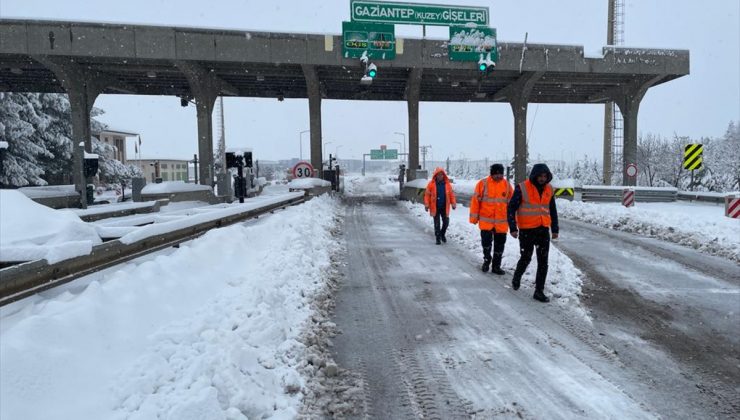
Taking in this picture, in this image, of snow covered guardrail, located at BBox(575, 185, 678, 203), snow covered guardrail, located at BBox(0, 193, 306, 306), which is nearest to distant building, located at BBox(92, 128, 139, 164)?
snow covered guardrail, located at BBox(575, 185, 678, 203)

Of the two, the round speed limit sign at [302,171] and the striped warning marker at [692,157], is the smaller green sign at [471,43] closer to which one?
the striped warning marker at [692,157]

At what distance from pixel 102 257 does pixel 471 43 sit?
2420cm

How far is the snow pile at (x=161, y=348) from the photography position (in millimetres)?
2832

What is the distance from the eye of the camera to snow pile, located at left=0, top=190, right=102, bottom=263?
375cm

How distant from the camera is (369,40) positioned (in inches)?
984

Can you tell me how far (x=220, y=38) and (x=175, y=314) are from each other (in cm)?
2283

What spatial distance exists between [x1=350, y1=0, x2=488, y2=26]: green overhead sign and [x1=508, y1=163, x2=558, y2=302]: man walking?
66.8 ft

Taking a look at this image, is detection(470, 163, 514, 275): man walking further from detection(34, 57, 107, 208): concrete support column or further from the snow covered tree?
the snow covered tree

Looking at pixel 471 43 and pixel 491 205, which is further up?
pixel 471 43

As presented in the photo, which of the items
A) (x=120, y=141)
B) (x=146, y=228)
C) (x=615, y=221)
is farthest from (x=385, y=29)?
(x=120, y=141)

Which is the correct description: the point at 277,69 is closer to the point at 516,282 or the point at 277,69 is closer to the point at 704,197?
the point at 704,197

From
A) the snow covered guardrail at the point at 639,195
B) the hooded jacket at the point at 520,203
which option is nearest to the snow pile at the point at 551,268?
the hooded jacket at the point at 520,203

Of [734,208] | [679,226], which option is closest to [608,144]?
[734,208]

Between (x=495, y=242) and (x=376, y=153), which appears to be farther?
(x=376, y=153)
